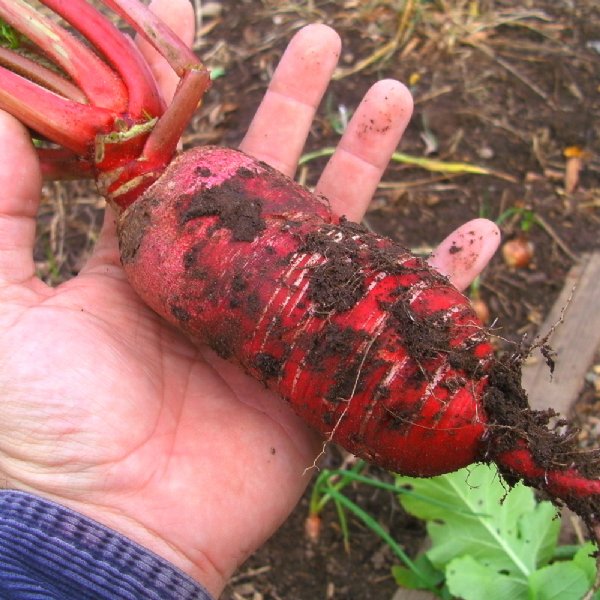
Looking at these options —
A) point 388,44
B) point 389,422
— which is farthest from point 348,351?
point 388,44

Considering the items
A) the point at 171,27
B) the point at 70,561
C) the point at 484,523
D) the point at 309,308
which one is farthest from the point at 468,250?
the point at 70,561

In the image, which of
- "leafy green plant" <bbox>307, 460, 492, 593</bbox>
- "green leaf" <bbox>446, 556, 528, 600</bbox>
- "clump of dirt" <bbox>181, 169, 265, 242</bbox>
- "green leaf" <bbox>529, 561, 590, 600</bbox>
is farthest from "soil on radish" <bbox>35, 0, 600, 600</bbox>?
"clump of dirt" <bbox>181, 169, 265, 242</bbox>

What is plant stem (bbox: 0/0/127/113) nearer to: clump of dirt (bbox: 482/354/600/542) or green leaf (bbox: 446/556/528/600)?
clump of dirt (bbox: 482/354/600/542)

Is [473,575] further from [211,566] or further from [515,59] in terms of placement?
[515,59]

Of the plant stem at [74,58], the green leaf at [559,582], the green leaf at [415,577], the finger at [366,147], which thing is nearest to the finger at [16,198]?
the plant stem at [74,58]

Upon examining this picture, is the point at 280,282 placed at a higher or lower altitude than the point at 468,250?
lower

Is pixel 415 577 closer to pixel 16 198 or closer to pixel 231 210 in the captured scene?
pixel 231 210
